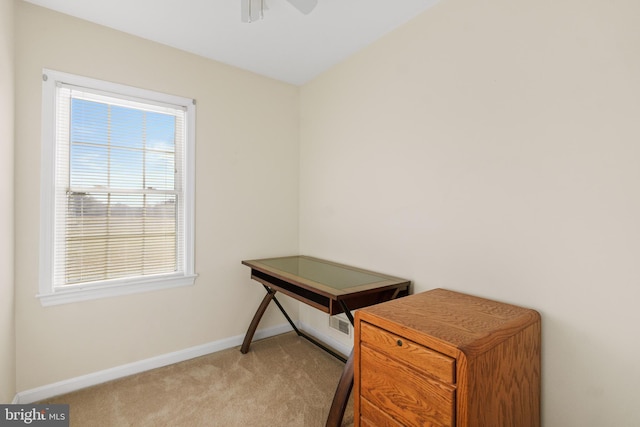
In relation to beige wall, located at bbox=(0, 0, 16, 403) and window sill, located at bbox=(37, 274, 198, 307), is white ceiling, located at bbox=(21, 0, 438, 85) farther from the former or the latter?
window sill, located at bbox=(37, 274, 198, 307)

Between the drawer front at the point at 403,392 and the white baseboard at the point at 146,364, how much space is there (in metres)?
1.21

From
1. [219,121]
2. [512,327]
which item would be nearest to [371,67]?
[219,121]

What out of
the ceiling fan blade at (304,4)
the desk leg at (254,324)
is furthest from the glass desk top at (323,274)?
the ceiling fan blade at (304,4)

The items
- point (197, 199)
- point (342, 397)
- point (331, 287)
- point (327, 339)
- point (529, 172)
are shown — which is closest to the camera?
point (529, 172)

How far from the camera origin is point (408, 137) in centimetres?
208

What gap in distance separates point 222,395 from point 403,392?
140 centimetres

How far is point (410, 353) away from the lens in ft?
4.02

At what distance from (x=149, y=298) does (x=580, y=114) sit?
2.96 m

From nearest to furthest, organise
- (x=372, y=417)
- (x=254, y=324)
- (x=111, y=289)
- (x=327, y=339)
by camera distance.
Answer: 1. (x=372, y=417)
2. (x=111, y=289)
3. (x=254, y=324)
4. (x=327, y=339)

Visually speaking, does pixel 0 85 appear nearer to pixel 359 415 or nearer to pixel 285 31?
pixel 285 31

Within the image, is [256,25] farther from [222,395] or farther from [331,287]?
[222,395]

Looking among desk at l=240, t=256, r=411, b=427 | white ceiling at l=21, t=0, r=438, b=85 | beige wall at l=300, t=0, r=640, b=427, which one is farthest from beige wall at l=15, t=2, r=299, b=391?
beige wall at l=300, t=0, r=640, b=427

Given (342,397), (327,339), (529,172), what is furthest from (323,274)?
(529,172)

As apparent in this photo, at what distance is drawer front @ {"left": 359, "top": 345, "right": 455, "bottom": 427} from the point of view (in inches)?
43.9
